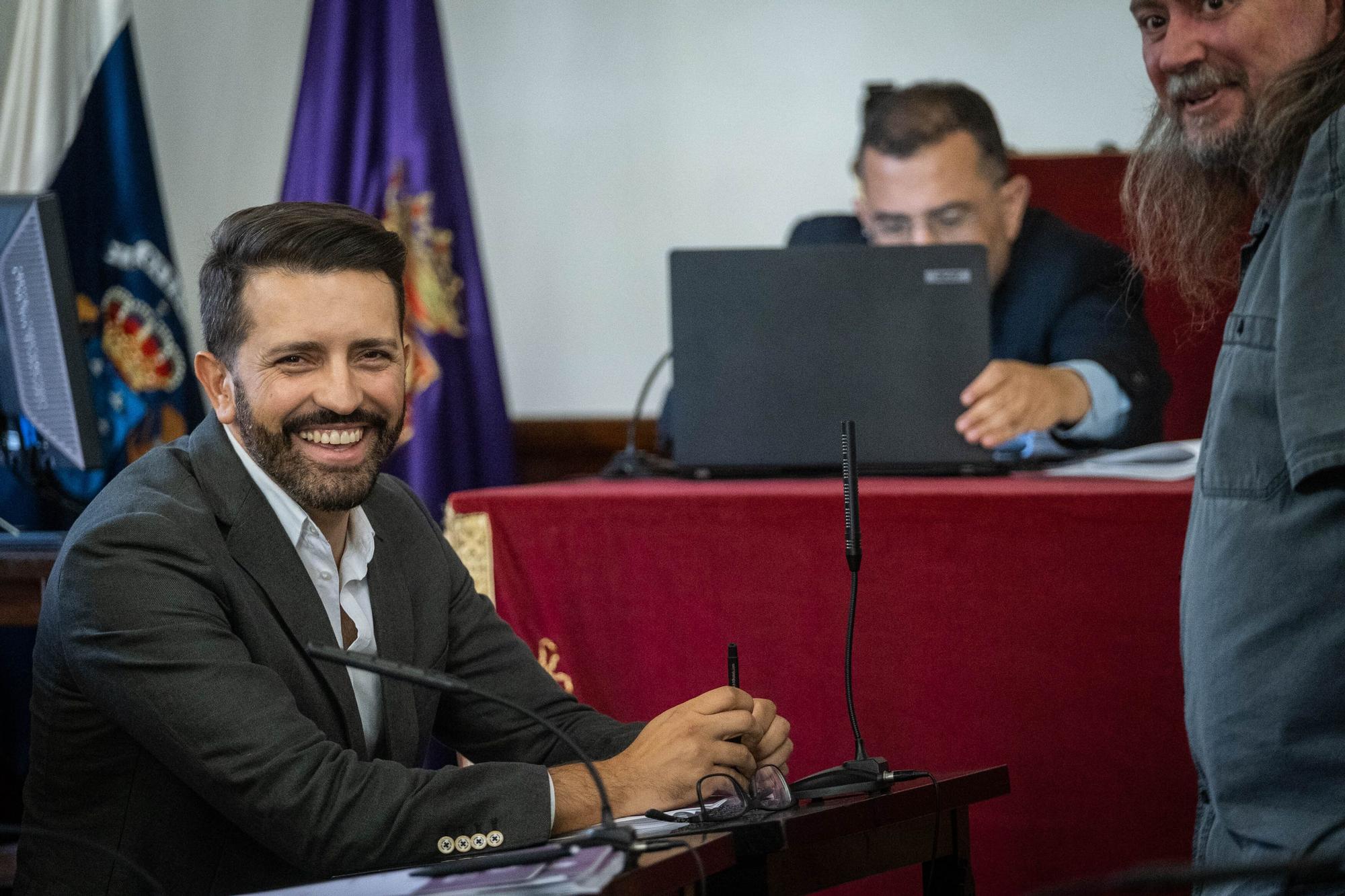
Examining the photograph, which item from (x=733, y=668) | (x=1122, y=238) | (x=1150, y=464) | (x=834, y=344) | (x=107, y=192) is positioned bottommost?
(x=733, y=668)

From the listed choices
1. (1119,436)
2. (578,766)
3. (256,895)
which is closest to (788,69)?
(1119,436)

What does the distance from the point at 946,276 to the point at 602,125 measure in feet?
5.95

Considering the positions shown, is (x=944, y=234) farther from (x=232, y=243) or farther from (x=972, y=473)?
(x=232, y=243)

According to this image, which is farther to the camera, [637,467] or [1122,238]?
[1122,238]

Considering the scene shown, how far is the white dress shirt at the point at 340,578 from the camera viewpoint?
5.09 ft

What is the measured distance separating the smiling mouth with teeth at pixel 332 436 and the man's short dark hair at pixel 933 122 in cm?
177

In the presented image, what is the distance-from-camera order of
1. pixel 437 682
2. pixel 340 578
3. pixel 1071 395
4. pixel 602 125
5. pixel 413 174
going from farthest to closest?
pixel 602 125, pixel 413 174, pixel 1071 395, pixel 340 578, pixel 437 682

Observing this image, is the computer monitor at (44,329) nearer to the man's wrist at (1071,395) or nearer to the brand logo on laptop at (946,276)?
the brand logo on laptop at (946,276)

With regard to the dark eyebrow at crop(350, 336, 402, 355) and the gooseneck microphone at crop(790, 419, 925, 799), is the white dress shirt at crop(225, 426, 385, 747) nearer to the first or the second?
the dark eyebrow at crop(350, 336, 402, 355)

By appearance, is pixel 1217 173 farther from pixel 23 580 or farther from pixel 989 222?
pixel 23 580

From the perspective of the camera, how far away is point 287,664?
1.45m

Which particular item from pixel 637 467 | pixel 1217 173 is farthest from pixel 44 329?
pixel 1217 173

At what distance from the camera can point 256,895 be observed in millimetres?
1067

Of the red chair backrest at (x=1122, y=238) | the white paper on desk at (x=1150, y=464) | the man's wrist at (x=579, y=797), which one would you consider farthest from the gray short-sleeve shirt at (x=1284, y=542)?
the red chair backrest at (x=1122, y=238)
